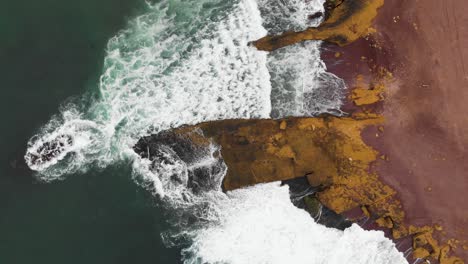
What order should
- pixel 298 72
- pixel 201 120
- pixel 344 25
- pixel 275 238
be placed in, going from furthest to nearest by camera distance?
pixel 201 120 < pixel 275 238 < pixel 298 72 < pixel 344 25

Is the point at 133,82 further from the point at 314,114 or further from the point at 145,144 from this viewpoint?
the point at 314,114

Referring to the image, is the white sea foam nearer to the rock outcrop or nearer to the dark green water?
the dark green water

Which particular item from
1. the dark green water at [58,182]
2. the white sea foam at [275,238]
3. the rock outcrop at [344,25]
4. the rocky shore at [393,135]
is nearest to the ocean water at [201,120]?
the white sea foam at [275,238]

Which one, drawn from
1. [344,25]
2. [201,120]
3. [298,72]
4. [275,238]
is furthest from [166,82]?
[275,238]

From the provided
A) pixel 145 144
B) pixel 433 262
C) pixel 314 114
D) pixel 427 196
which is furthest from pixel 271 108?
pixel 433 262

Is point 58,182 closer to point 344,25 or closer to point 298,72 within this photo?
point 298,72

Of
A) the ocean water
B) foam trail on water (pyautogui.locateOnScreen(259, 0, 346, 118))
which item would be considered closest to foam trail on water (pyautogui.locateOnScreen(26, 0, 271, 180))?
the ocean water

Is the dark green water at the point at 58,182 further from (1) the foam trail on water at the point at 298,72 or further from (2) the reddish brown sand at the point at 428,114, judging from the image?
(2) the reddish brown sand at the point at 428,114
